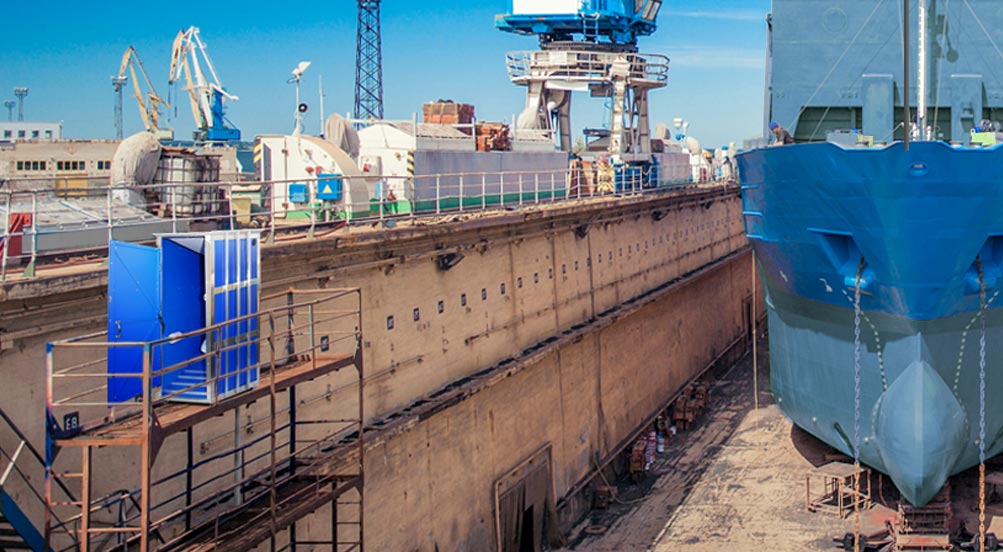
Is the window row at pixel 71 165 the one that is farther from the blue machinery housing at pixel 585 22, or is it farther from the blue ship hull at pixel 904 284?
the blue machinery housing at pixel 585 22

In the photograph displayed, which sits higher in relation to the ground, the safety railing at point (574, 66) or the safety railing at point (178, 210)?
the safety railing at point (574, 66)

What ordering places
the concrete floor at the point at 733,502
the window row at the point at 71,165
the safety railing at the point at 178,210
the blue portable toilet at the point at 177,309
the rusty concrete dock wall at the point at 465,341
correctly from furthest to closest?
the window row at the point at 71,165 < the concrete floor at the point at 733,502 < the safety railing at the point at 178,210 < the rusty concrete dock wall at the point at 465,341 < the blue portable toilet at the point at 177,309

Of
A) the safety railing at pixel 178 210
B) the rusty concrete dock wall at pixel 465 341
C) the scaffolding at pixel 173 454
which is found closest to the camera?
the scaffolding at pixel 173 454

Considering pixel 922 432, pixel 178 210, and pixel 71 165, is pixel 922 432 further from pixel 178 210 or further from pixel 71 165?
pixel 71 165

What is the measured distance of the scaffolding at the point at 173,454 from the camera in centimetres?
726

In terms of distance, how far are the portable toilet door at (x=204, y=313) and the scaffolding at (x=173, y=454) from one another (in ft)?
0.23

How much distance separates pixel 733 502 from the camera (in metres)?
20.1

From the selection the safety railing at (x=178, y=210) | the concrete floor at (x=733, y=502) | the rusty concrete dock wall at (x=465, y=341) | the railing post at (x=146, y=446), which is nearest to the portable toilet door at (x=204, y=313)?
the railing post at (x=146, y=446)

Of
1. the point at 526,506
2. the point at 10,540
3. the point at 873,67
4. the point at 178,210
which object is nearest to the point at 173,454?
the point at 10,540

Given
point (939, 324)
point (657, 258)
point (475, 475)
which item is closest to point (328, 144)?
point (475, 475)

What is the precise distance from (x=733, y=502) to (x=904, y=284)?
5721 millimetres

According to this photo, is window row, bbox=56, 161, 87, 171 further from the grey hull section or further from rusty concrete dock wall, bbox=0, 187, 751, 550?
the grey hull section

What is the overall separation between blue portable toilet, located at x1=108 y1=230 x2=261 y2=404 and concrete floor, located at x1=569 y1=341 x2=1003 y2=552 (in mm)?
11287

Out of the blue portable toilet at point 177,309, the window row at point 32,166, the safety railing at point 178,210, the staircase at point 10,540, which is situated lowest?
the staircase at point 10,540
